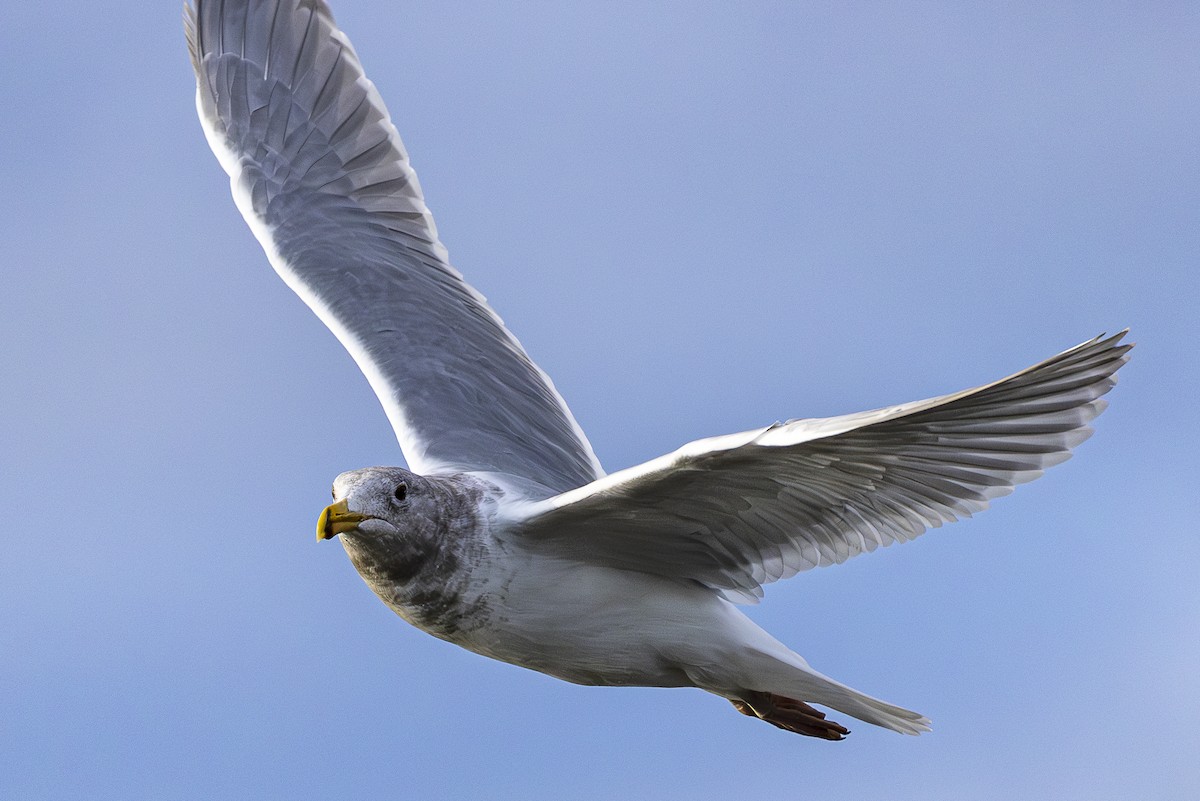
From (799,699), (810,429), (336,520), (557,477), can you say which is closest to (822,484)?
(810,429)

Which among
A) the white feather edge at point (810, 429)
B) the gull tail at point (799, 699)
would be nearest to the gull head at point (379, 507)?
the white feather edge at point (810, 429)

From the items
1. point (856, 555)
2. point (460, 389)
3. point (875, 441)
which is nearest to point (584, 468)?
point (460, 389)

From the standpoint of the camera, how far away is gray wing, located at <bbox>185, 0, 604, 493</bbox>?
742cm

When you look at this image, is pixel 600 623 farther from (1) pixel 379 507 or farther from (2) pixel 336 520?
(2) pixel 336 520

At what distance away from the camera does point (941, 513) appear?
555 cm

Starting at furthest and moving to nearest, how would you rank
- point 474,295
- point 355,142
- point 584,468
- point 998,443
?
point 355,142
point 474,295
point 584,468
point 998,443

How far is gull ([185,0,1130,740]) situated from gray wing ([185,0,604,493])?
1cm

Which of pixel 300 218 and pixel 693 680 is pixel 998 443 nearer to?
pixel 693 680

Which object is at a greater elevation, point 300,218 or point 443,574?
point 300,218

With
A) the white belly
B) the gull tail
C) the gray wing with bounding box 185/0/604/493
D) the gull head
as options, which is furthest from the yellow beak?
the gull tail

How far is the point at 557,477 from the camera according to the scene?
7246mm

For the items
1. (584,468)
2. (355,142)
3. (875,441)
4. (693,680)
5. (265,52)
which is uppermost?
(265,52)

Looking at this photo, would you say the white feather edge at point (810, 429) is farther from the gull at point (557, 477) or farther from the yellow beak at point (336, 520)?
the yellow beak at point (336, 520)

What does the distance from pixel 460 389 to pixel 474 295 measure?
805 mm
